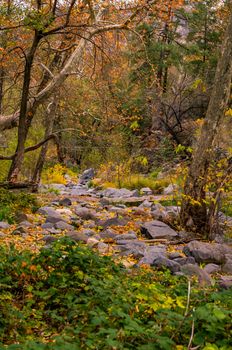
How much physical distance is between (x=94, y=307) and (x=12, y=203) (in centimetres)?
539

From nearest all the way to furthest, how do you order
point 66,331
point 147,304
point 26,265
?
point 66,331 → point 147,304 → point 26,265

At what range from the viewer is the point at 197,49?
23.9 m

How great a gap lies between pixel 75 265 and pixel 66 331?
1316 millimetres

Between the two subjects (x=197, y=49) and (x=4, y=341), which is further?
(x=197, y=49)

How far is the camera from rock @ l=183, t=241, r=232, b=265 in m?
6.68

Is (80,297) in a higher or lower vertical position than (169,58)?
lower

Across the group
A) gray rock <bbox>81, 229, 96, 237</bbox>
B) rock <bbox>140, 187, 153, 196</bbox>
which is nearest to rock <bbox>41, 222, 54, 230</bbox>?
gray rock <bbox>81, 229, 96, 237</bbox>

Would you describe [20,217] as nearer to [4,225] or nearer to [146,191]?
[4,225]

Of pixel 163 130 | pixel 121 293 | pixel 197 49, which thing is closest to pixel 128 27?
pixel 121 293

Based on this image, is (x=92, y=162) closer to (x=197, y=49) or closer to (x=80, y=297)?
(x=197, y=49)

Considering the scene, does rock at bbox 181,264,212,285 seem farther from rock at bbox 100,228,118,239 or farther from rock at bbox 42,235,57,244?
rock at bbox 100,228,118,239

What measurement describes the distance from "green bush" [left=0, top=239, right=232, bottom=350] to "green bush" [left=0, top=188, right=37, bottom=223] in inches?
120

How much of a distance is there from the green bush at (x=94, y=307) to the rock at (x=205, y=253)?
169 cm

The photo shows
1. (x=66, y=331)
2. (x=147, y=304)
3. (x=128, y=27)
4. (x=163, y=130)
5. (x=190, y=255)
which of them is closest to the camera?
(x=66, y=331)
